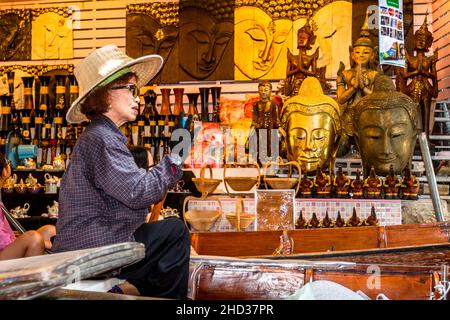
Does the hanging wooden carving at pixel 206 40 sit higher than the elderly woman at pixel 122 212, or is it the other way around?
the hanging wooden carving at pixel 206 40

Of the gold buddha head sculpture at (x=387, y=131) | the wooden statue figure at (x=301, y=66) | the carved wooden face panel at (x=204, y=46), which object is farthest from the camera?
the carved wooden face panel at (x=204, y=46)

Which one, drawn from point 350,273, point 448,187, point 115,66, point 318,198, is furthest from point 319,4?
point 350,273

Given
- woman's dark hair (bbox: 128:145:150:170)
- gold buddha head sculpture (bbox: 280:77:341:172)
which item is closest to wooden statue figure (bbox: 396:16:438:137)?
gold buddha head sculpture (bbox: 280:77:341:172)

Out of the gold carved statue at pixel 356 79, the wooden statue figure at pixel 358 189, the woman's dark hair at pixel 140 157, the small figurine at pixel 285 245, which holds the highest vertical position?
the gold carved statue at pixel 356 79

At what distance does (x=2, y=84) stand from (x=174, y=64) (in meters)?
2.82

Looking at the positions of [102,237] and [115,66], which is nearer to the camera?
[102,237]

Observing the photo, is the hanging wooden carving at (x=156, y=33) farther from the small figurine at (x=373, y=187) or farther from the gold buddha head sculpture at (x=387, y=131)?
the small figurine at (x=373, y=187)

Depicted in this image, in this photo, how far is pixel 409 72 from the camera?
7438 millimetres

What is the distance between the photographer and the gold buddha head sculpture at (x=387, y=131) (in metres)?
6.02

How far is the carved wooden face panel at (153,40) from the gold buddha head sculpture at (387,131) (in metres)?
4.37

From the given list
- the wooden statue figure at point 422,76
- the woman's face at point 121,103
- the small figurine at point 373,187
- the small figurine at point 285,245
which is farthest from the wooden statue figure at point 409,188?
the woman's face at point 121,103

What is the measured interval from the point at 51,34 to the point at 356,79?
225 inches

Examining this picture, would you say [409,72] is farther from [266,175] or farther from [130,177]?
[130,177]

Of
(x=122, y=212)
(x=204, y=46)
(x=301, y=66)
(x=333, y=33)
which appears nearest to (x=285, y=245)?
(x=122, y=212)
